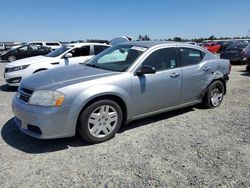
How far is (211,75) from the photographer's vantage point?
16.6ft

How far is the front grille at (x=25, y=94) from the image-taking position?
3.45 metres

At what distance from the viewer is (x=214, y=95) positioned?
5332 mm

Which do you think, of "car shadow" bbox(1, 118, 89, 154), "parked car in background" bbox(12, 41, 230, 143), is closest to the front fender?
"parked car in background" bbox(12, 41, 230, 143)

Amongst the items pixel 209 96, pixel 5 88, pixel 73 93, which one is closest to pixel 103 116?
pixel 73 93

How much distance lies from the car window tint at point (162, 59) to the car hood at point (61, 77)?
795 mm

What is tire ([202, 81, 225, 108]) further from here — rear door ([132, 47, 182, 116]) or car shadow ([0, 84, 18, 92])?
car shadow ([0, 84, 18, 92])

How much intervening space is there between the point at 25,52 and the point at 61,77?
610 inches

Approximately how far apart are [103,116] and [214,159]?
172cm

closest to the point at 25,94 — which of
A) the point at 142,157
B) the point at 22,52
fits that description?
the point at 142,157

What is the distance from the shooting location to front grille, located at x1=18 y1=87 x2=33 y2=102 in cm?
345

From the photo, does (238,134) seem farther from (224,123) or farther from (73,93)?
(73,93)

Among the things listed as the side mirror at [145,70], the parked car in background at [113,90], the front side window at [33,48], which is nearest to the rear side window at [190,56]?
the parked car in background at [113,90]

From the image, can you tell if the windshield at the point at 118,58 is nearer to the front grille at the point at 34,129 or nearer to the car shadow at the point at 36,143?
the car shadow at the point at 36,143

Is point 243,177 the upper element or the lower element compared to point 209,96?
lower
